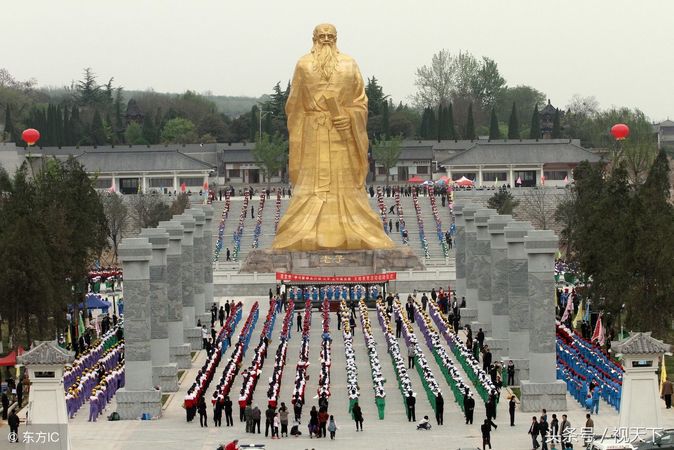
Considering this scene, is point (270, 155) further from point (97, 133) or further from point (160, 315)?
point (160, 315)

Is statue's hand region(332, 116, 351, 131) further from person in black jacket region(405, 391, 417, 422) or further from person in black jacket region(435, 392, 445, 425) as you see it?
person in black jacket region(435, 392, 445, 425)

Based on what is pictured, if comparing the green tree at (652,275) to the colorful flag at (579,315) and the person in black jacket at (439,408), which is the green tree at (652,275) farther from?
the person in black jacket at (439,408)

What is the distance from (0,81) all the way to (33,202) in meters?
112

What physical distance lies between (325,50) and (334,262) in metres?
7.53

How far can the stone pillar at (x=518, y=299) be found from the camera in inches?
1561

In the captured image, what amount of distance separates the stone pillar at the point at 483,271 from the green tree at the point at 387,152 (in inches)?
2261

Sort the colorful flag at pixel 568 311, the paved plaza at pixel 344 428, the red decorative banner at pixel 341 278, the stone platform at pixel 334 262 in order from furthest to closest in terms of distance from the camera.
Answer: the stone platform at pixel 334 262
the red decorative banner at pixel 341 278
the colorful flag at pixel 568 311
the paved plaza at pixel 344 428

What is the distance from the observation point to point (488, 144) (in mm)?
106375

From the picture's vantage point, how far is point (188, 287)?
47.9m

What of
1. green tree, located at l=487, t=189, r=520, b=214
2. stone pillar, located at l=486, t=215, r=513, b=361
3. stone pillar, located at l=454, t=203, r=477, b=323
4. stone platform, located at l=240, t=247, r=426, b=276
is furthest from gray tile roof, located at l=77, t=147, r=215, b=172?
stone pillar, located at l=486, t=215, r=513, b=361

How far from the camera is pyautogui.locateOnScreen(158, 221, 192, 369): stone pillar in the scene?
43625mm

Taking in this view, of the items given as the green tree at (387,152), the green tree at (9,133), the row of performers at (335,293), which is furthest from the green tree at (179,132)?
the row of performers at (335,293)

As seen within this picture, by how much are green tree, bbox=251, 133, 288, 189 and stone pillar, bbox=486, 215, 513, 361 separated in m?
58.0

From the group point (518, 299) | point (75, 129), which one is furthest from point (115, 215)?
point (518, 299)
